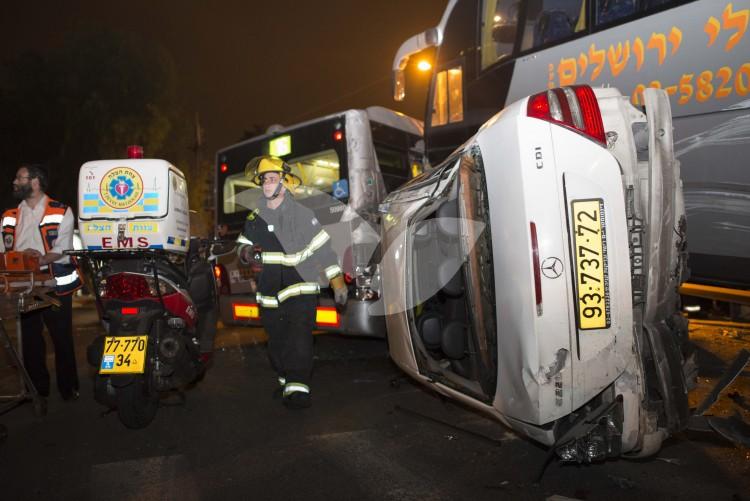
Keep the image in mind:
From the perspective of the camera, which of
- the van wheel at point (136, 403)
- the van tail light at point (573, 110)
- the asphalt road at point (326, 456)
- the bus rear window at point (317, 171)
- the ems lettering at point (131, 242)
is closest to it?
the van tail light at point (573, 110)

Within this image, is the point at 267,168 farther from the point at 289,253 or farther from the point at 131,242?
the point at 131,242

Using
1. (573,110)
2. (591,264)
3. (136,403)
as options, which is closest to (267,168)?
(136,403)

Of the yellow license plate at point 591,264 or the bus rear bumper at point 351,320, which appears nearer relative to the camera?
the yellow license plate at point 591,264

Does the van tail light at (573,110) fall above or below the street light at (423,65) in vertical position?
below

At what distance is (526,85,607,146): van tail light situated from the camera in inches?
105

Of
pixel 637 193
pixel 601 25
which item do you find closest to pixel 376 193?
pixel 601 25

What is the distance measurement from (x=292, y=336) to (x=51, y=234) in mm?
2106

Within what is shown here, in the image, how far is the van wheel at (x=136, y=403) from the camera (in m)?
3.87

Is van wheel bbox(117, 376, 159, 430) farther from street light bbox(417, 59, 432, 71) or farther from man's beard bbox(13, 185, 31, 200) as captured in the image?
street light bbox(417, 59, 432, 71)

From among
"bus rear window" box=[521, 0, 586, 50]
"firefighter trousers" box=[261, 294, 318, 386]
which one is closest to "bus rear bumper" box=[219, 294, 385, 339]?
"firefighter trousers" box=[261, 294, 318, 386]

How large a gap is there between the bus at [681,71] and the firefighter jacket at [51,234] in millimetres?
4429

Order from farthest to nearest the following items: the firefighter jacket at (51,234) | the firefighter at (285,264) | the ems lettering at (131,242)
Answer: the firefighter jacket at (51,234)
the firefighter at (285,264)
the ems lettering at (131,242)

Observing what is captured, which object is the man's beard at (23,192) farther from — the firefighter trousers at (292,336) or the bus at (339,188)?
the firefighter trousers at (292,336)

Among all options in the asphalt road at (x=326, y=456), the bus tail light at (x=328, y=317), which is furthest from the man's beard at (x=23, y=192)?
the bus tail light at (x=328, y=317)
